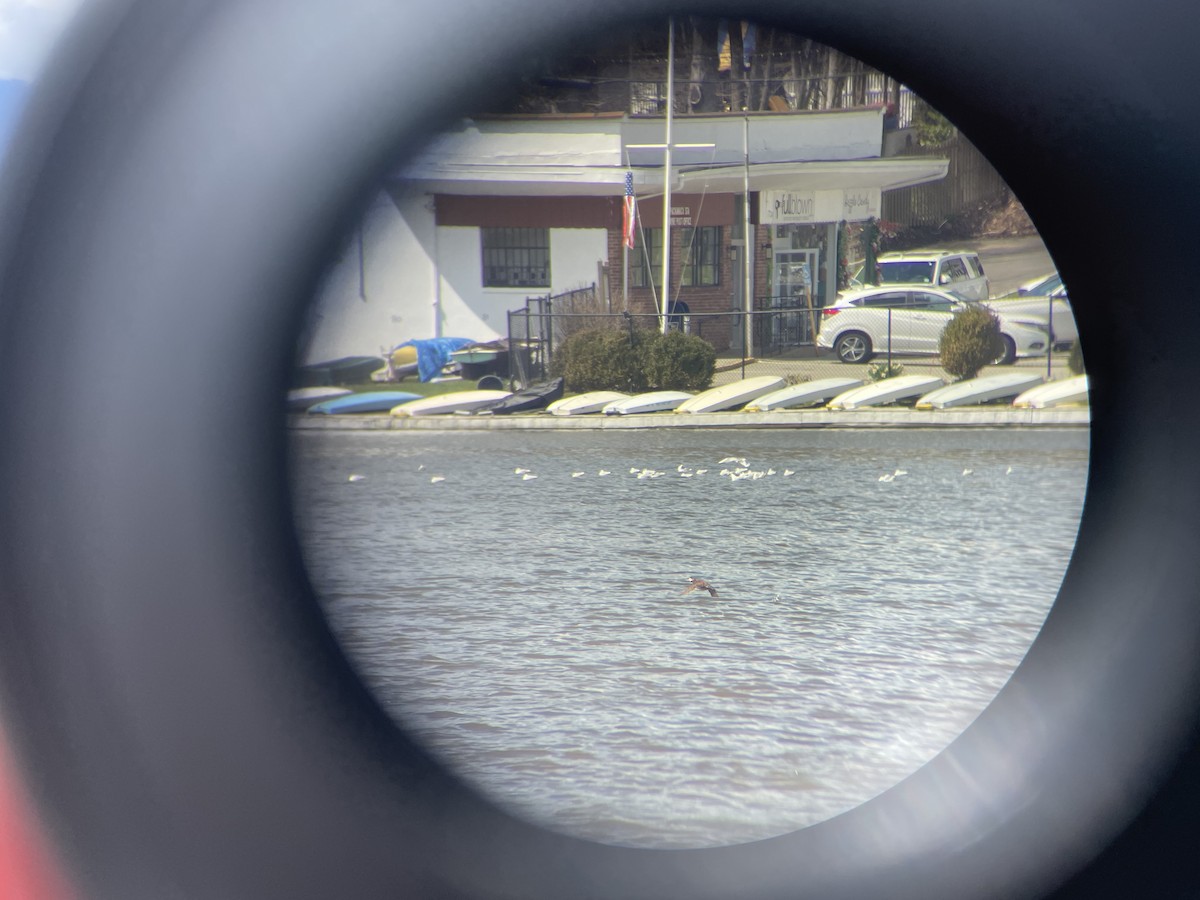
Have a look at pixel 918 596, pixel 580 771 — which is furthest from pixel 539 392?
pixel 918 596

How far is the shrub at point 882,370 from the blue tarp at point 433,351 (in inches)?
16.0

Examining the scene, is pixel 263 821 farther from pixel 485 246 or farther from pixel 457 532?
pixel 457 532

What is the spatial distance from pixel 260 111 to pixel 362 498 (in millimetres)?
502

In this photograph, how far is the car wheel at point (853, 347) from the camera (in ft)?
3.17

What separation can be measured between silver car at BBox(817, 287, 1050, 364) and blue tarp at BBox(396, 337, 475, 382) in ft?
1.06

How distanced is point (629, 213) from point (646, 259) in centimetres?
4

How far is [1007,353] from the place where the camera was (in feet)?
4.99

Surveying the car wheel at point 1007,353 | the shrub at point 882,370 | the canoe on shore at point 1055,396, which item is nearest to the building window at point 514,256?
the shrub at point 882,370

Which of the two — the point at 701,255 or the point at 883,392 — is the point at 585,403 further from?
the point at 883,392

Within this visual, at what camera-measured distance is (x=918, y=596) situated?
207cm

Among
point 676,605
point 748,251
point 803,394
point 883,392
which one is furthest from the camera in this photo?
point 676,605

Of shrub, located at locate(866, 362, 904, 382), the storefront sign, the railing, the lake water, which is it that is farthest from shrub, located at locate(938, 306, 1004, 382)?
the storefront sign

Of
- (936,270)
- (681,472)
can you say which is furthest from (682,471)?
(936,270)

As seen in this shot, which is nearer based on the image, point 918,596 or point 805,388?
point 805,388
